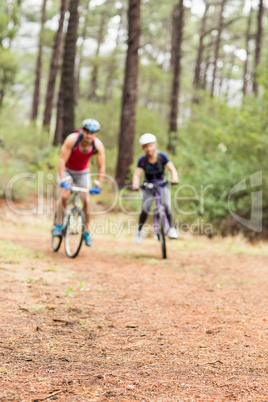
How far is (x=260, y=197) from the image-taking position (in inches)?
438

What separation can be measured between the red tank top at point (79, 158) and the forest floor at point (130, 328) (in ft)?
5.09

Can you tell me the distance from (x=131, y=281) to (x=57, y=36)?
1980 cm

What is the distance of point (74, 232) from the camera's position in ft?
24.7

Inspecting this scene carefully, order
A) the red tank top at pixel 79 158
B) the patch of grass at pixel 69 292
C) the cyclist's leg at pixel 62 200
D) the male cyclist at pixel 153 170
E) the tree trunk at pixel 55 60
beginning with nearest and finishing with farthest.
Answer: the patch of grass at pixel 69 292
the red tank top at pixel 79 158
the cyclist's leg at pixel 62 200
the male cyclist at pixel 153 170
the tree trunk at pixel 55 60

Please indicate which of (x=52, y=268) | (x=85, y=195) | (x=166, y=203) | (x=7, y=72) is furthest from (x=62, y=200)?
(x=7, y=72)

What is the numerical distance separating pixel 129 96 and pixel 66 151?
753 centimetres

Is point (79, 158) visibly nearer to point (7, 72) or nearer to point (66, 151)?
point (66, 151)

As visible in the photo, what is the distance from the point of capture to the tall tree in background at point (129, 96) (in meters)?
13.9

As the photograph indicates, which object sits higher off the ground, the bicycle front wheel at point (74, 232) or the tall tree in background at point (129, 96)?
the tall tree in background at point (129, 96)

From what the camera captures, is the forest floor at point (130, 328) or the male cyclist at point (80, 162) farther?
the male cyclist at point (80, 162)

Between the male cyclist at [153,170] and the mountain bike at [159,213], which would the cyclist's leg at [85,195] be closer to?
the male cyclist at [153,170]

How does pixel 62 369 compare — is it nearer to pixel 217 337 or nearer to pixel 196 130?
pixel 217 337

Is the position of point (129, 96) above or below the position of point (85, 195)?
above

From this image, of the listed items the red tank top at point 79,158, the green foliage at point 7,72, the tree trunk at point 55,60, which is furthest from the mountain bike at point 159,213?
the green foliage at point 7,72
